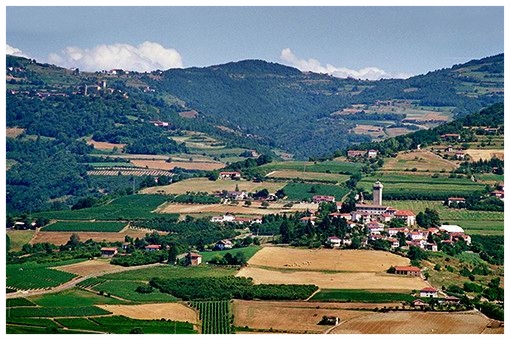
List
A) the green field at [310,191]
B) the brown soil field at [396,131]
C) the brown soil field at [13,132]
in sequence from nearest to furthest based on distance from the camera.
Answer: the green field at [310,191]
the brown soil field at [13,132]
the brown soil field at [396,131]

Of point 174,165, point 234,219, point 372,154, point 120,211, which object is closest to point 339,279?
point 234,219

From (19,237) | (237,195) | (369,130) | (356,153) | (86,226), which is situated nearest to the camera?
(19,237)

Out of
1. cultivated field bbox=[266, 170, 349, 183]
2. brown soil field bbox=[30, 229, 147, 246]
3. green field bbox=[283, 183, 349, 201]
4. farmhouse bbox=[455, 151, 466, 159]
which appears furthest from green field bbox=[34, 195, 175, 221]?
farmhouse bbox=[455, 151, 466, 159]

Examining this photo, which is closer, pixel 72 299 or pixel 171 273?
pixel 72 299

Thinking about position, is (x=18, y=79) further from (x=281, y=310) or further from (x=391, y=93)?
(x=281, y=310)

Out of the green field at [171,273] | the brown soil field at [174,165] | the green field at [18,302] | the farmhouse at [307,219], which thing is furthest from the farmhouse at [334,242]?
the brown soil field at [174,165]

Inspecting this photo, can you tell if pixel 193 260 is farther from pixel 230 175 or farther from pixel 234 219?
pixel 230 175

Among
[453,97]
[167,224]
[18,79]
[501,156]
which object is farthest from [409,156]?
[453,97]

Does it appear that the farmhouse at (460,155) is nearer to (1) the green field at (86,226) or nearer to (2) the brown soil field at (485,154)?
(2) the brown soil field at (485,154)
